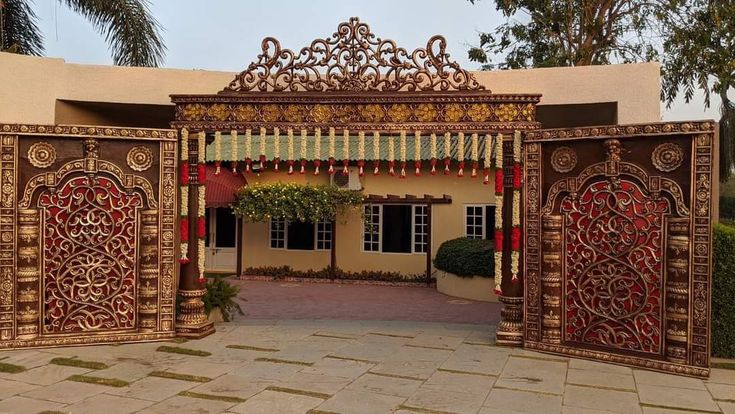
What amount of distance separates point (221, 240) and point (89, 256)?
966 cm

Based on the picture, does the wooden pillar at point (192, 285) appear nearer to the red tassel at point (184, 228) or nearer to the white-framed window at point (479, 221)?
the red tassel at point (184, 228)

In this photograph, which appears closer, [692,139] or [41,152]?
[692,139]

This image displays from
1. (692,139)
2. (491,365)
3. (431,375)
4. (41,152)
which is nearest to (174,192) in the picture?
(41,152)

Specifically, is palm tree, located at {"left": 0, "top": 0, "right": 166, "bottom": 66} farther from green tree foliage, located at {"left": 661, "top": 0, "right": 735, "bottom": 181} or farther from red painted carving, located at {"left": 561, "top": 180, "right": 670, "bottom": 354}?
green tree foliage, located at {"left": 661, "top": 0, "right": 735, "bottom": 181}

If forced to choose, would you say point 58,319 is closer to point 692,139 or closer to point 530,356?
point 530,356

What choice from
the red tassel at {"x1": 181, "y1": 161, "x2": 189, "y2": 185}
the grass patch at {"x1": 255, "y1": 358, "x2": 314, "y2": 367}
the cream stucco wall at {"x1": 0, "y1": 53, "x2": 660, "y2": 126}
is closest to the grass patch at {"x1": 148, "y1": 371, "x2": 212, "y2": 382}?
the grass patch at {"x1": 255, "y1": 358, "x2": 314, "y2": 367}

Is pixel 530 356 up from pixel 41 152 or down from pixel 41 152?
down

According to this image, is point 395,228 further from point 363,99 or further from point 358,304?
point 363,99

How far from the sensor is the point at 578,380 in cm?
461

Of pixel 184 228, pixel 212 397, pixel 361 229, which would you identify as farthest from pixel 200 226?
pixel 361 229

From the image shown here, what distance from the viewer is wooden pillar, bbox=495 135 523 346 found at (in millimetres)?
5711

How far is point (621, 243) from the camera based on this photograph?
511cm

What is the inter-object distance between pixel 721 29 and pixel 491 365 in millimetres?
10377

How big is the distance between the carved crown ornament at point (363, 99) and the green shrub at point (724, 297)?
2214 millimetres
